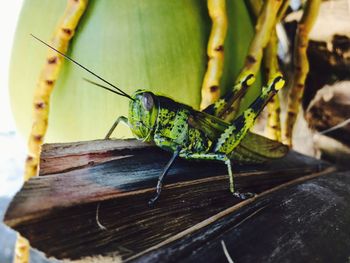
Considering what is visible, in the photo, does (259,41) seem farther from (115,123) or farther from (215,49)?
(115,123)

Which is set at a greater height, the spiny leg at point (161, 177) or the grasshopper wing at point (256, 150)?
the grasshopper wing at point (256, 150)

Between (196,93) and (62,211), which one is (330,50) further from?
(62,211)

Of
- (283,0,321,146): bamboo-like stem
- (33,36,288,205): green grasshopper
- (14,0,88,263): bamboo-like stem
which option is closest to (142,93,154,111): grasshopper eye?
(33,36,288,205): green grasshopper

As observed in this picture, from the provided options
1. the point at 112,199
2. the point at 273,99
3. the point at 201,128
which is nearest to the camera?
the point at 112,199

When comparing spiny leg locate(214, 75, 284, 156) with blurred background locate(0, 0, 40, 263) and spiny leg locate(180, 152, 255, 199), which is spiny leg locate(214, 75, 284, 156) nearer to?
spiny leg locate(180, 152, 255, 199)

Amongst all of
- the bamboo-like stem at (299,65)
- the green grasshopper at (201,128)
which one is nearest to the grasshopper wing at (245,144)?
the green grasshopper at (201,128)

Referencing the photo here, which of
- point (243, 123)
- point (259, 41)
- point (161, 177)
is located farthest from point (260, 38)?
point (161, 177)

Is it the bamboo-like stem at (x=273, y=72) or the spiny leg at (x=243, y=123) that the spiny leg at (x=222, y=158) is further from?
the bamboo-like stem at (x=273, y=72)
